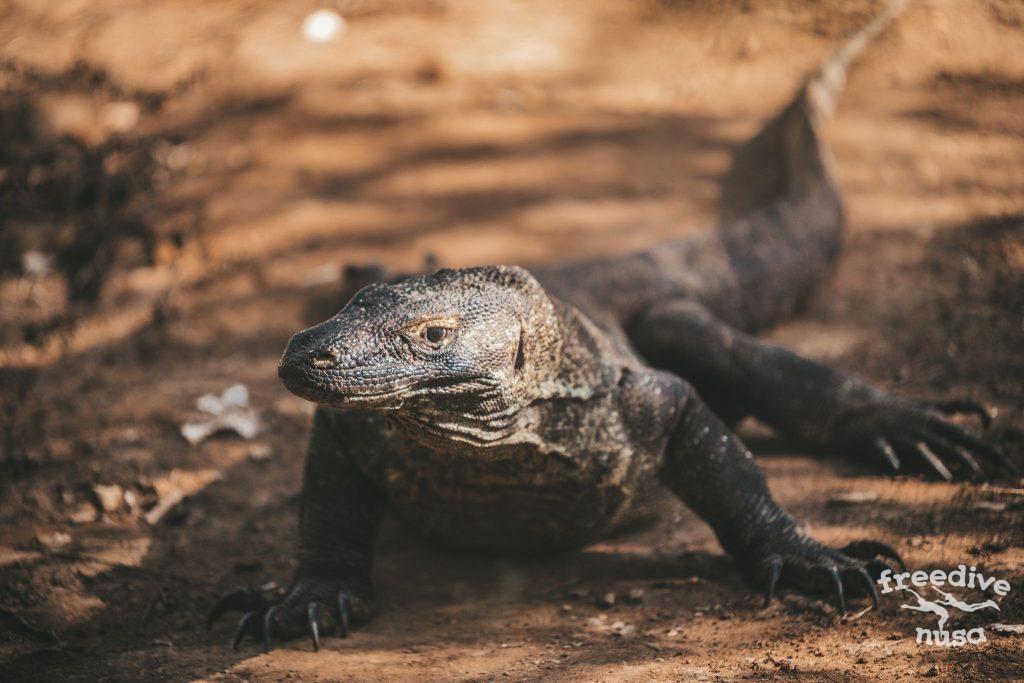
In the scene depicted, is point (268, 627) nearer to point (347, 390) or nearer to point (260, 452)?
point (347, 390)

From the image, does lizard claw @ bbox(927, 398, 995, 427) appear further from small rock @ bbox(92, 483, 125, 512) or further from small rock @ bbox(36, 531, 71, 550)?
small rock @ bbox(36, 531, 71, 550)

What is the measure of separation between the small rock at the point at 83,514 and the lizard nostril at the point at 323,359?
1.93 metres

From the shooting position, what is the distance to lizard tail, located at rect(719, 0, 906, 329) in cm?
502

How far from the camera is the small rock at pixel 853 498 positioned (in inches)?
136

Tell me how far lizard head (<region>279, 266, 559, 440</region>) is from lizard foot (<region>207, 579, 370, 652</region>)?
844 mm

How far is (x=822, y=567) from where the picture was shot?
9.52ft

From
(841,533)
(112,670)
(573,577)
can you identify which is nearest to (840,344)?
(841,533)

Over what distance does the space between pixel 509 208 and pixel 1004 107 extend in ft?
12.2

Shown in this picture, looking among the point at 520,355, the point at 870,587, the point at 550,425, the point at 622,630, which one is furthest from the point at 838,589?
the point at 520,355

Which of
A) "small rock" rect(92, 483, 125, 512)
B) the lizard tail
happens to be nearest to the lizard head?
"small rock" rect(92, 483, 125, 512)

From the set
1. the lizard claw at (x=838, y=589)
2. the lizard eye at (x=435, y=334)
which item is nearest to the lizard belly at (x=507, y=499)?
the lizard eye at (x=435, y=334)

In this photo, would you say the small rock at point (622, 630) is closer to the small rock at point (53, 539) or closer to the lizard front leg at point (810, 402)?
the lizard front leg at point (810, 402)

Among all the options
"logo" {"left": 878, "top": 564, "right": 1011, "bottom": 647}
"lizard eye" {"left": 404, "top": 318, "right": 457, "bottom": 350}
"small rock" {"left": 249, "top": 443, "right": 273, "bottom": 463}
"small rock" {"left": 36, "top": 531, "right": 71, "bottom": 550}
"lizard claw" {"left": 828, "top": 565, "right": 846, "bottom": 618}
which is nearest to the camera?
"lizard eye" {"left": 404, "top": 318, "right": 457, "bottom": 350}

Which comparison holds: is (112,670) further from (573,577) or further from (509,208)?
(509,208)
